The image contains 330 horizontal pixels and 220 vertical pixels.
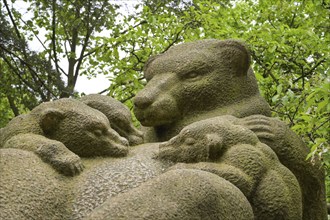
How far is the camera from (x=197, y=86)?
13.2ft

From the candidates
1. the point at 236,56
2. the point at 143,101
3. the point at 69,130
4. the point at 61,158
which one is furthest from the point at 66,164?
the point at 236,56

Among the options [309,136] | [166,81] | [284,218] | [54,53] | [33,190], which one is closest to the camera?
[33,190]

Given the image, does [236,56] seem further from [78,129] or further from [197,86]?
[78,129]

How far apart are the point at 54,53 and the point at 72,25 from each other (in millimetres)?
1036

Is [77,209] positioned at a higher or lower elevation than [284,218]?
higher

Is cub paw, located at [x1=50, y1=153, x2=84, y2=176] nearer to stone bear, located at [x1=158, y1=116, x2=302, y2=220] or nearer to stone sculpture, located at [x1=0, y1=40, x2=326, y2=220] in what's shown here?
stone sculpture, located at [x1=0, y1=40, x2=326, y2=220]

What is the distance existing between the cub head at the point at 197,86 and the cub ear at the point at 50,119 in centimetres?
67

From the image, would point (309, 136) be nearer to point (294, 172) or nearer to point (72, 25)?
point (294, 172)

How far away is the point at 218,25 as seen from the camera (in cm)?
929

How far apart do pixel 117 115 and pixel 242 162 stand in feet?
3.12

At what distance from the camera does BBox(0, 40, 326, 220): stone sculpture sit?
8.75 ft

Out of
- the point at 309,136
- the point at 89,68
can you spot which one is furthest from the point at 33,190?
the point at 89,68

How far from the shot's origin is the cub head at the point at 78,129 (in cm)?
338

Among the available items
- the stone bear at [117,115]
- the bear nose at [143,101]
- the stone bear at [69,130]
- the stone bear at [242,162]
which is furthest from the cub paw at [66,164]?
the bear nose at [143,101]
